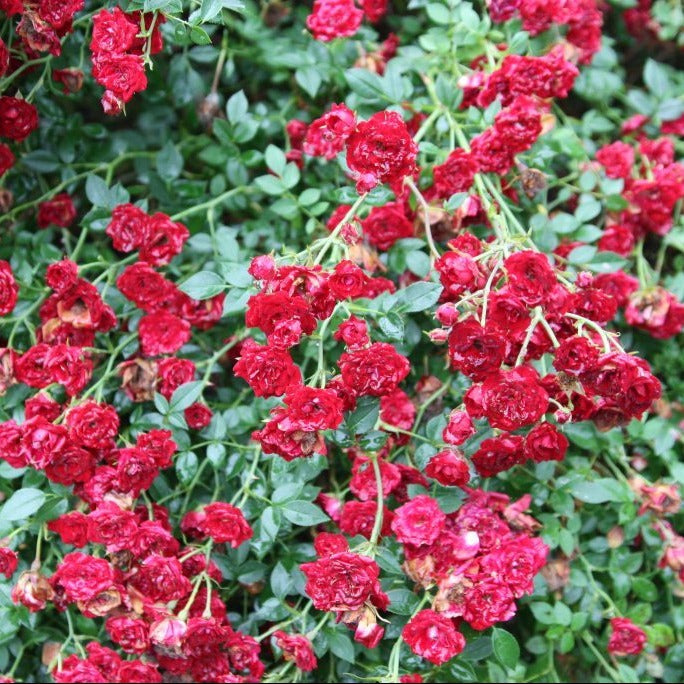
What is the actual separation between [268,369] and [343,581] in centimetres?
35

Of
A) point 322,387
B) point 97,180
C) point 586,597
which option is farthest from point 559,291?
point 97,180

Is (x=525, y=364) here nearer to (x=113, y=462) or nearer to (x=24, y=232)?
(x=113, y=462)

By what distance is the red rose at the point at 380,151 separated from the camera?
4.42 ft

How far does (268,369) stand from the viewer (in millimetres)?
1311

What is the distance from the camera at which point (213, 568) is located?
154cm

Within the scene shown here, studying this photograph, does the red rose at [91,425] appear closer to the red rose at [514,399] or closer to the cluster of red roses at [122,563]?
the cluster of red roses at [122,563]

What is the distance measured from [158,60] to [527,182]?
0.92 metres

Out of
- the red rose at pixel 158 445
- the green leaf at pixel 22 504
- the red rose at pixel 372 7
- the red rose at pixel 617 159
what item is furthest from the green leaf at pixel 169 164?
the red rose at pixel 617 159

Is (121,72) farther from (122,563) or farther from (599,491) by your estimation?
(599,491)

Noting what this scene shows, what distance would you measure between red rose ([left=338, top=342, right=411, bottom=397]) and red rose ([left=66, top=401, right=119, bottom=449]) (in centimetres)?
45

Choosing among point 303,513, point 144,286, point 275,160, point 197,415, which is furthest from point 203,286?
point 303,513

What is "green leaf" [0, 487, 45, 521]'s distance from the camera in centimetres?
149

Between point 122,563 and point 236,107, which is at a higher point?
point 236,107

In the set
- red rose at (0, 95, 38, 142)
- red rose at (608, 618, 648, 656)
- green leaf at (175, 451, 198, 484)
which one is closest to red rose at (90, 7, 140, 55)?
red rose at (0, 95, 38, 142)
